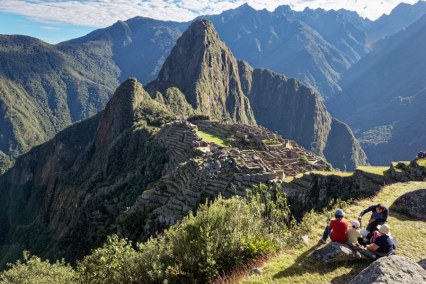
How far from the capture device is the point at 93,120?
18375 centimetres

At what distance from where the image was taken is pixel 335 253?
12742mm

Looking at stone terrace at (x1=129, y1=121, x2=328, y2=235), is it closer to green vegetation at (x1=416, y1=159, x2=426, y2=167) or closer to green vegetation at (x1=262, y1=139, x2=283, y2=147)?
green vegetation at (x1=416, y1=159, x2=426, y2=167)

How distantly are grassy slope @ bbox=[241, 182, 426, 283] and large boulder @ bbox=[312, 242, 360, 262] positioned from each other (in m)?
0.21

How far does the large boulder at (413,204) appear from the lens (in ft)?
59.4

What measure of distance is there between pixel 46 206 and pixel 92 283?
11273 centimetres

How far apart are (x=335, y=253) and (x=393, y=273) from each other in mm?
3390

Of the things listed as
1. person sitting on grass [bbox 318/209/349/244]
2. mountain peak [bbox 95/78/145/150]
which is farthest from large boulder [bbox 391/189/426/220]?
mountain peak [bbox 95/78/145/150]

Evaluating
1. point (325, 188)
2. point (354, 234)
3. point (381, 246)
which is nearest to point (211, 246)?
point (354, 234)

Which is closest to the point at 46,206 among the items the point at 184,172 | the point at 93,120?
the point at 93,120

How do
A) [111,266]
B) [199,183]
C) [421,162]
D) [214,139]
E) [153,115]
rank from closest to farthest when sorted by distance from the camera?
[111,266], [421,162], [199,183], [214,139], [153,115]

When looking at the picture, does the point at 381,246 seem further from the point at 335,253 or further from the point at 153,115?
the point at 153,115

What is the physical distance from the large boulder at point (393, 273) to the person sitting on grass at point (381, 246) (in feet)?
8.77

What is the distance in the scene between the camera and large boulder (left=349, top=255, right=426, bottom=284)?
927cm

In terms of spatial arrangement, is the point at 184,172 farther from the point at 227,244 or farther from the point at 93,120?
the point at 93,120
